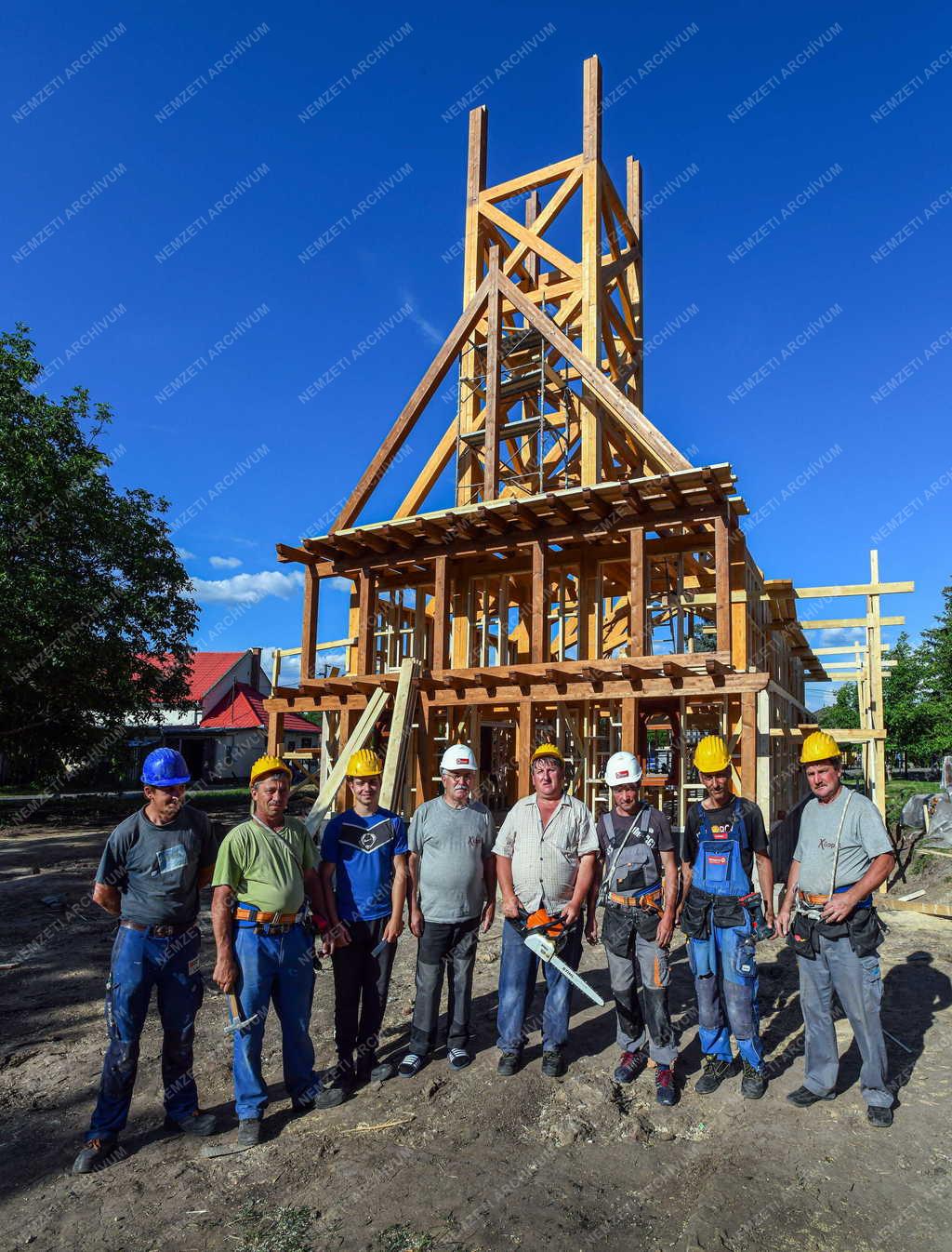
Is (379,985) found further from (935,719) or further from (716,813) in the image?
(935,719)

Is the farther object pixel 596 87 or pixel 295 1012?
pixel 596 87

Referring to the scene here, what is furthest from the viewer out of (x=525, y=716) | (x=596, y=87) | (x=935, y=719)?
(x=935, y=719)

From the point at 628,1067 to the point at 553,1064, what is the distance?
0.46m

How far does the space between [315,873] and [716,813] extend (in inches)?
97.4

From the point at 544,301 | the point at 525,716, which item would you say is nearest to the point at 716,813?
the point at 525,716

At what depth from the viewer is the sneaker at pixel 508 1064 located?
15.7 feet

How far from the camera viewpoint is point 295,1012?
14.1ft

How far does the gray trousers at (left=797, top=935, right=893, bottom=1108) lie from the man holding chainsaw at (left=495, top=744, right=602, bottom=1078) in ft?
4.48

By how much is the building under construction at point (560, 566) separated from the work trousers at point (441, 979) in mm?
6119

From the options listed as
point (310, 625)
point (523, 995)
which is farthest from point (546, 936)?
point (310, 625)

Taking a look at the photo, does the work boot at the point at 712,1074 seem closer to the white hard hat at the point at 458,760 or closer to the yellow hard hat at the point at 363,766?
the white hard hat at the point at 458,760

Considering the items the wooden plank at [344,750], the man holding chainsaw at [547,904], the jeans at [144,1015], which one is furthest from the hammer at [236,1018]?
the wooden plank at [344,750]

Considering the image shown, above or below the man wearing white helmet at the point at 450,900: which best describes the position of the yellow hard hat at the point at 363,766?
above

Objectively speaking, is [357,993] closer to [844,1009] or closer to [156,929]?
[156,929]
